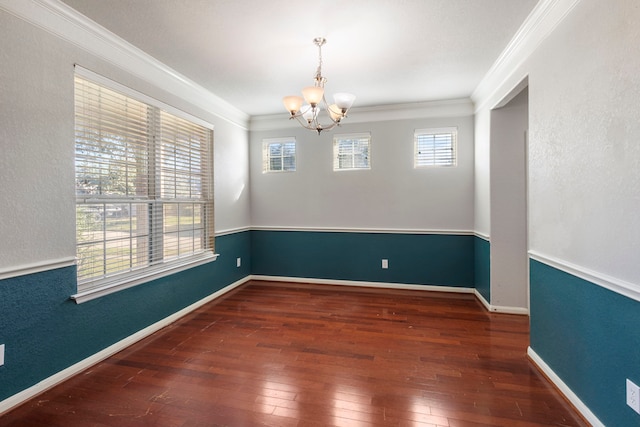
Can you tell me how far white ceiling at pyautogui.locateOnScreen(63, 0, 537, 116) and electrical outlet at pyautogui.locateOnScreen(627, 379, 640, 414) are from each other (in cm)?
234

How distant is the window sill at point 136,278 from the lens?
2303 mm

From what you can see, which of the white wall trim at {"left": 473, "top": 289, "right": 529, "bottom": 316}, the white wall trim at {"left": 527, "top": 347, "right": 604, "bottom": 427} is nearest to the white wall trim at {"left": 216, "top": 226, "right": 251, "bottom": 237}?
the white wall trim at {"left": 473, "top": 289, "right": 529, "bottom": 316}

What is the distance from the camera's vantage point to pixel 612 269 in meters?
1.54

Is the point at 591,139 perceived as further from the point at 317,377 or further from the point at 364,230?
the point at 364,230

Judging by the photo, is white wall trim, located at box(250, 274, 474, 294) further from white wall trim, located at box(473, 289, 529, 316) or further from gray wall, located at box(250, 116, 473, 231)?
gray wall, located at box(250, 116, 473, 231)

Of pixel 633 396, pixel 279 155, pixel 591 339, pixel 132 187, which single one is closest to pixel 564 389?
pixel 591 339

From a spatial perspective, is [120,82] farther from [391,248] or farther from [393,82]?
[391,248]

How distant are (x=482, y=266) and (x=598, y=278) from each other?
2206 mm

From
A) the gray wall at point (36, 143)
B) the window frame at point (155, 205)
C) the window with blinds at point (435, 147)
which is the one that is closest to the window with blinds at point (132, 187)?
the window frame at point (155, 205)

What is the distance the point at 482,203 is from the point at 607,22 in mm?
2381

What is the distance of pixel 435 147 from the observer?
4.21m

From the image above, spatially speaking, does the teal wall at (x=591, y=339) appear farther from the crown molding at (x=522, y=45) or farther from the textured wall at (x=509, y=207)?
the crown molding at (x=522, y=45)

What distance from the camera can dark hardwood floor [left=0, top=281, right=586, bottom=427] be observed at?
5.89ft

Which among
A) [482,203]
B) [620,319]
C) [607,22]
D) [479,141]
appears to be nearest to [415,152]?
[479,141]
